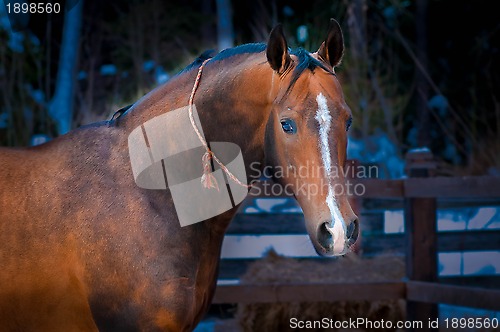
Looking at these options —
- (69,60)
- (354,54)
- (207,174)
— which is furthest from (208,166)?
(69,60)

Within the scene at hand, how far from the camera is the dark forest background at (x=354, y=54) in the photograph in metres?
9.12

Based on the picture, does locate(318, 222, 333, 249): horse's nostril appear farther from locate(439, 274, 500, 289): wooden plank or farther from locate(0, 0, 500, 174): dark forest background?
locate(0, 0, 500, 174): dark forest background

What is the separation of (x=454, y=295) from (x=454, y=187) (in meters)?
0.77

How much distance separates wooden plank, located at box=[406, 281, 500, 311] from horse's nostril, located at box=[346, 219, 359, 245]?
2.51 meters

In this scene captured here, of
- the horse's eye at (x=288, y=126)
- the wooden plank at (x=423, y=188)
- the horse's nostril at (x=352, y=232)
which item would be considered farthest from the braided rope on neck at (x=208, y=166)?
the wooden plank at (x=423, y=188)

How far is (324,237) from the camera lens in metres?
2.29

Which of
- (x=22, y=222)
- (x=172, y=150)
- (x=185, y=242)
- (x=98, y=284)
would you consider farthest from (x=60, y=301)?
(x=172, y=150)

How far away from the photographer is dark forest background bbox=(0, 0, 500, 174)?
9.12 m

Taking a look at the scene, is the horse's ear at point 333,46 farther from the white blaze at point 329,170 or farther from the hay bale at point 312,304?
the hay bale at point 312,304

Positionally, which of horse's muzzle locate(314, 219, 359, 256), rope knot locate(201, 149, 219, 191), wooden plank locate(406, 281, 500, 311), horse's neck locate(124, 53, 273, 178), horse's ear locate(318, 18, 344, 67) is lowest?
horse's muzzle locate(314, 219, 359, 256)

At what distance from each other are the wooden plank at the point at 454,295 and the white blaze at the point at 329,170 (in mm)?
2576

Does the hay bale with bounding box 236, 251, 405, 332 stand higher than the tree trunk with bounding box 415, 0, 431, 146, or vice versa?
the tree trunk with bounding box 415, 0, 431, 146

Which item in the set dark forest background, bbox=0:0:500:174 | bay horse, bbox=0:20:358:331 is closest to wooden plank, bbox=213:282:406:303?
bay horse, bbox=0:20:358:331

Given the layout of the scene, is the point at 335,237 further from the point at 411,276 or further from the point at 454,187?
the point at 411,276
